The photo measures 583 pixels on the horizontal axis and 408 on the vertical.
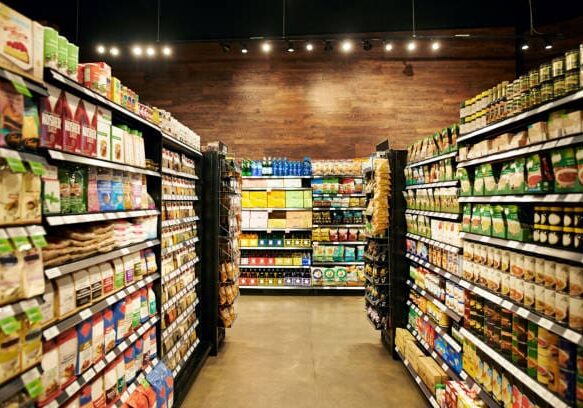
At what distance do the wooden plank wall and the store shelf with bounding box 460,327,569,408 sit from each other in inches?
255

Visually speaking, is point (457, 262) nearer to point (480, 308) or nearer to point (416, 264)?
point (480, 308)

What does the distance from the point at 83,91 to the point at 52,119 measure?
28 centimetres

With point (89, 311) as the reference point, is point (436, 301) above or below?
below

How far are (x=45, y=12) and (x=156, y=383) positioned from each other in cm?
700

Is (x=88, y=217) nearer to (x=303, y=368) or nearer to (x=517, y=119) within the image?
(x=517, y=119)

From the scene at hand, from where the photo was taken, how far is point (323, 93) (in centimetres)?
897

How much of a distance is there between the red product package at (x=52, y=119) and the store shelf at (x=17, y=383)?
3.48 feet

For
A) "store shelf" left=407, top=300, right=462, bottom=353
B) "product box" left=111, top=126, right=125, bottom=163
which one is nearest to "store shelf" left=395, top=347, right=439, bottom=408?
"store shelf" left=407, top=300, right=462, bottom=353

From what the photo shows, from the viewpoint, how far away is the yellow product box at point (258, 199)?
8.23m

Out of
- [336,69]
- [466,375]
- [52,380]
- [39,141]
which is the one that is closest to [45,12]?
[336,69]

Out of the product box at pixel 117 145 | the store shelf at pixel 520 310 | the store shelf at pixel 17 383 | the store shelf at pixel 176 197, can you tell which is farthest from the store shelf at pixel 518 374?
the product box at pixel 117 145

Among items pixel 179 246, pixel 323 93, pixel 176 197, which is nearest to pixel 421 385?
pixel 179 246

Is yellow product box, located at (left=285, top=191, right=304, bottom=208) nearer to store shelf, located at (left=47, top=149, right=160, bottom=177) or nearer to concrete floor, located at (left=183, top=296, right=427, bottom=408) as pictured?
concrete floor, located at (left=183, top=296, right=427, bottom=408)

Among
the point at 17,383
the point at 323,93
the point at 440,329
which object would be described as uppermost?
the point at 323,93
